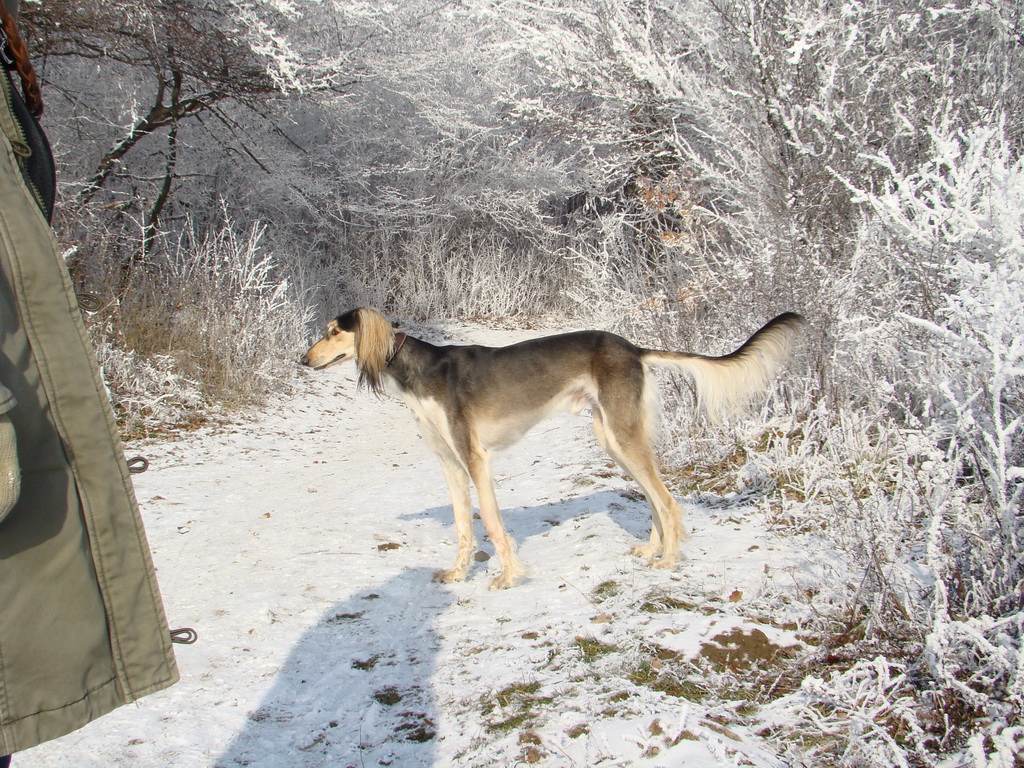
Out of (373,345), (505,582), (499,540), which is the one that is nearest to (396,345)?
(373,345)

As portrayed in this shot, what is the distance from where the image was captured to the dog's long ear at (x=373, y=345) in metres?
4.25

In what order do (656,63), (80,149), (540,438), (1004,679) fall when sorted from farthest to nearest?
(80,149), (540,438), (656,63), (1004,679)

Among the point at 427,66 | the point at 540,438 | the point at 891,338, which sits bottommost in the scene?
the point at 540,438

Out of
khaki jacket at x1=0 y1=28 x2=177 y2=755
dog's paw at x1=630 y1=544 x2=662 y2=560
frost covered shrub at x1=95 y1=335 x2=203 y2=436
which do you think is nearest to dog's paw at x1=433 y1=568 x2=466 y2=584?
dog's paw at x1=630 y1=544 x2=662 y2=560

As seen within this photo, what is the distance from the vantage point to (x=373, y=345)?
425cm

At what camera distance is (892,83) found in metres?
5.62

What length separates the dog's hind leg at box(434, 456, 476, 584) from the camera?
397cm

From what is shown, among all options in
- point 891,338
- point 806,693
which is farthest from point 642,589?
point 891,338

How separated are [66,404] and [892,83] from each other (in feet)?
20.5

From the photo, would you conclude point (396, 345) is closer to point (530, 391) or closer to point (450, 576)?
point (530, 391)

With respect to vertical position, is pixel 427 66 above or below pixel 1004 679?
above

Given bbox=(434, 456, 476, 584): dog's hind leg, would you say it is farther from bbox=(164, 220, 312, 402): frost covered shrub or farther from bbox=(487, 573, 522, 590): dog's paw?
bbox=(164, 220, 312, 402): frost covered shrub

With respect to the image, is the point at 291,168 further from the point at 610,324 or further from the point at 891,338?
the point at 891,338

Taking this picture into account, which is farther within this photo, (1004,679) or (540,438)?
(540,438)
